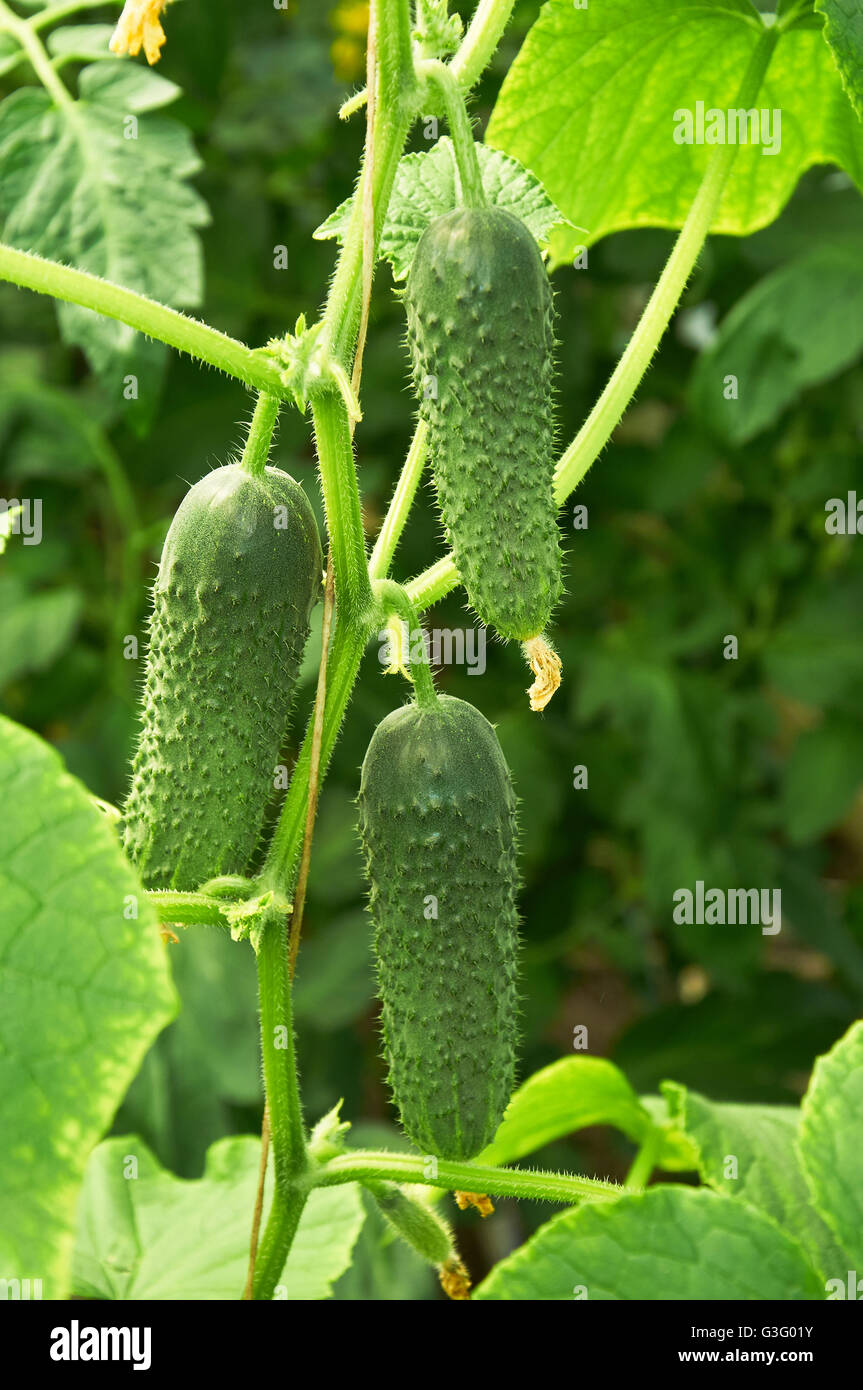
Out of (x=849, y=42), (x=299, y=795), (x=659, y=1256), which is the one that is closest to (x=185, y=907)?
(x=299, y=795)

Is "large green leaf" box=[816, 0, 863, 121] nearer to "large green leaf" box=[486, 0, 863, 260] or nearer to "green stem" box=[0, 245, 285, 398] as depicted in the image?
"large green leaf" box=[486, 0, 863, 260]

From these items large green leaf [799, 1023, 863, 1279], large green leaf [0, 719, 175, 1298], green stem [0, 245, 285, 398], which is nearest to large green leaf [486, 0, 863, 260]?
green stem [0, 245, 285, 398]

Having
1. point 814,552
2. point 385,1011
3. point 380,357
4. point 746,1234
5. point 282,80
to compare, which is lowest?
point 746,1234

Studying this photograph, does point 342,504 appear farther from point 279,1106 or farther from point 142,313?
point 279,1106

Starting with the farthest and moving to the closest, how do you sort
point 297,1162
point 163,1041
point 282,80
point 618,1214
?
point 282,80, point 163,1041, point 297,1162, point 618,1214

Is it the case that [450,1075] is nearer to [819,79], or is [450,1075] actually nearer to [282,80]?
[819,79]

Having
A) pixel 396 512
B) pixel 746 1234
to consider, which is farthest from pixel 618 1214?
pixel 396 512
